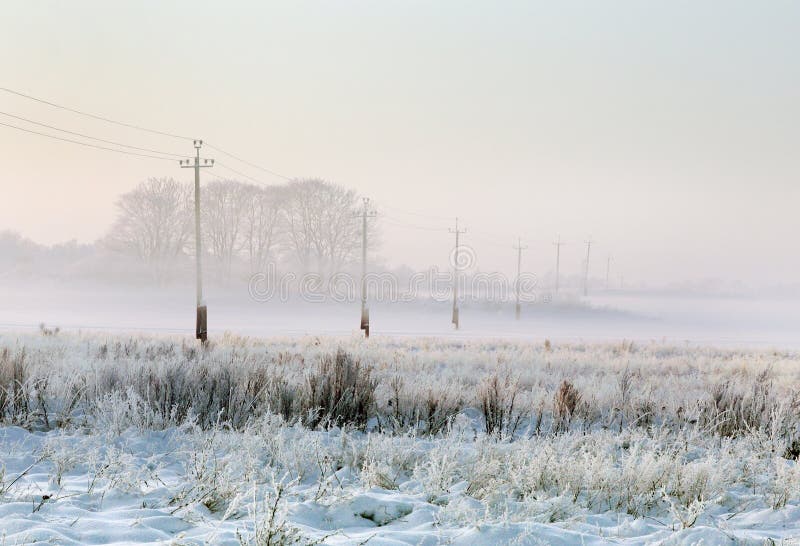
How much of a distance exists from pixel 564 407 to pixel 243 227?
46.3 m

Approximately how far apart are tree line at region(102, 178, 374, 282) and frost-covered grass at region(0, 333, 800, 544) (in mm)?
39900

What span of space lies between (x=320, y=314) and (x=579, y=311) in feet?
74.0

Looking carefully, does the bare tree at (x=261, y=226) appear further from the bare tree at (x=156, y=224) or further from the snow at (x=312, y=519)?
the snow at (x=312, y=519)

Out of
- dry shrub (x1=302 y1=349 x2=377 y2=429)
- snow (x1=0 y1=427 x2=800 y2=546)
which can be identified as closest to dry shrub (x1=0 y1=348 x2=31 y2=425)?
snow (x1=0 y1=427 x2=800 y2=546)

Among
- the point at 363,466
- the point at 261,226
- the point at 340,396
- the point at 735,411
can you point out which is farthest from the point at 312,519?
the point at 261,226

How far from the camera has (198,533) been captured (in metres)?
3.34

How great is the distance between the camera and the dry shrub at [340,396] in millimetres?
7266

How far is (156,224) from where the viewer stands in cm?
5081

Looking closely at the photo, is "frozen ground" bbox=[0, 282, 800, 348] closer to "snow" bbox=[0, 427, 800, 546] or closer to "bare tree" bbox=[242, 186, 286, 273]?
"bare tree" bbox=[242, 186, 286, 273]

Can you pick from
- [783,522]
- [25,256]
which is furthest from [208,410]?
[25,256]

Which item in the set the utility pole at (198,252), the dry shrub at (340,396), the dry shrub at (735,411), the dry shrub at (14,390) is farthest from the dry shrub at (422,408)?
the utility pole at (198,252)

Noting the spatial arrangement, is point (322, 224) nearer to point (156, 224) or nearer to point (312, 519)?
point (156, 224)

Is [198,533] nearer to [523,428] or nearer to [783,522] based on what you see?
[783,522]

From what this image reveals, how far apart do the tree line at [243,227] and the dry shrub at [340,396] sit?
40.7 metres
